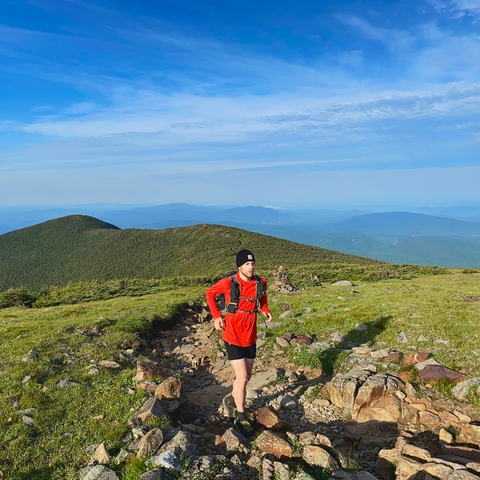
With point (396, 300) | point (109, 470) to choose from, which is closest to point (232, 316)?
point (109, 470)

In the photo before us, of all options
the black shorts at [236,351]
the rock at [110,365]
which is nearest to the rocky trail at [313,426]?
the rock at [110,365]

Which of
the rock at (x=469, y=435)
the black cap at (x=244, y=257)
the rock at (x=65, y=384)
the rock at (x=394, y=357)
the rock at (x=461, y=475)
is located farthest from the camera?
the rock at (x=394, y=357)

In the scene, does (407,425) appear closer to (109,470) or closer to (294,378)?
(294,378)

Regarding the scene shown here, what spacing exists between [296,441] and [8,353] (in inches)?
386

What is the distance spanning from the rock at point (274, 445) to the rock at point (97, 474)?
251cm

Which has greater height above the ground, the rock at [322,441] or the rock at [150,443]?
the rock at [150,443]

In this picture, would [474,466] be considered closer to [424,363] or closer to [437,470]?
[437,470]

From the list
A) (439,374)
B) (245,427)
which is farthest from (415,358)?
(245,427)

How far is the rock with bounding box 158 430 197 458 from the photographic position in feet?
17.7

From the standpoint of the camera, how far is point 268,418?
22.8 ft

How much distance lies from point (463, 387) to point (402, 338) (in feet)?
11.2

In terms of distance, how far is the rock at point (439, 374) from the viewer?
25.5 feet

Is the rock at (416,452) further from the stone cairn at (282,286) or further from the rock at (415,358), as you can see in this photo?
the stone cairn at (282,286)

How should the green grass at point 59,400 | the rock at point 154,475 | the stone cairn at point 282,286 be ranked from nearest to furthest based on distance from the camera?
the rock at point 154,475 < the green grass at point 59,400 < the stone cairn at point 282,286
